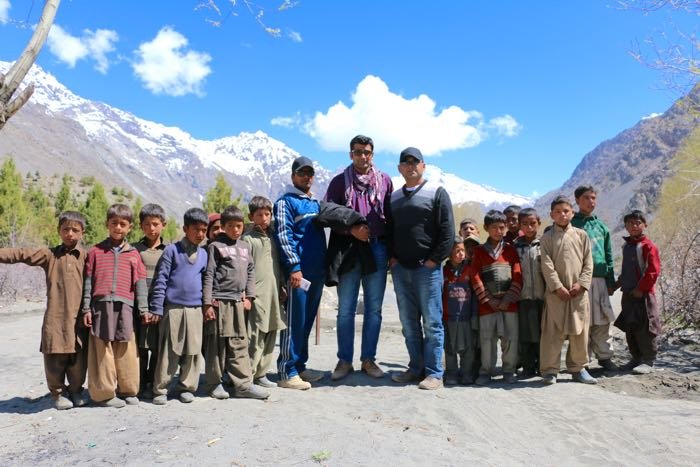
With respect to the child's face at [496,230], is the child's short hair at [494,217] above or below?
above

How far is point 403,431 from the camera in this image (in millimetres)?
3805

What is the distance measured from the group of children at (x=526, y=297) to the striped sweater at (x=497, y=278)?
0.01 metres

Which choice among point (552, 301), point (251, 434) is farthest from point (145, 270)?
point (552, 301)

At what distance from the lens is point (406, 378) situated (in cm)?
525

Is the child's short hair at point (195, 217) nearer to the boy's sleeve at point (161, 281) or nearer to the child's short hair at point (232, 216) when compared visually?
the child's short hair at point (232, 216)

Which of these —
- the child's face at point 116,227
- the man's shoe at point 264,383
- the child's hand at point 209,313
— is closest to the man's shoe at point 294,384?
the man's shoe at point 264,383

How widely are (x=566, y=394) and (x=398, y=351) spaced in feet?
11.8

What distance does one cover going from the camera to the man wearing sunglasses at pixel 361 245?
5.05 metres

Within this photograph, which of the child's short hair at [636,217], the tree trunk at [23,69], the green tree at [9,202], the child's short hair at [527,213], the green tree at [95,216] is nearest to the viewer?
the tree trunk at [23,69]

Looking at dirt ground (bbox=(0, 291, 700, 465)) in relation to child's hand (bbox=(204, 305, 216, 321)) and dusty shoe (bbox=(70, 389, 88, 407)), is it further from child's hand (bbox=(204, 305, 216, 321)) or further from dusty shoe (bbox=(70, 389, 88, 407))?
child's hand (bbox=(204, 305, 216, 321))

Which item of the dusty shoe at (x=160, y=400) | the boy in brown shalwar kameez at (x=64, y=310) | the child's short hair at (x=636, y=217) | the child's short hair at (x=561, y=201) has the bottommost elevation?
the dusty shoe at (x=160, y=400)

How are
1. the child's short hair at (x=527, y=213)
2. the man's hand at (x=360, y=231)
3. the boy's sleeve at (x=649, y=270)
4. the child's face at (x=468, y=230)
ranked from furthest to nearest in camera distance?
the boy's sleeve at (x=649, y=270), the child's face at (x=468, y=230), the child's short hair at (x=527, y=213), the man's hand at (x=360, y=231)

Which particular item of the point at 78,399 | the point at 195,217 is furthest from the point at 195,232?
the point at 78,399

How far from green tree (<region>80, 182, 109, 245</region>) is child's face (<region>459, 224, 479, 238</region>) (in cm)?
3606
